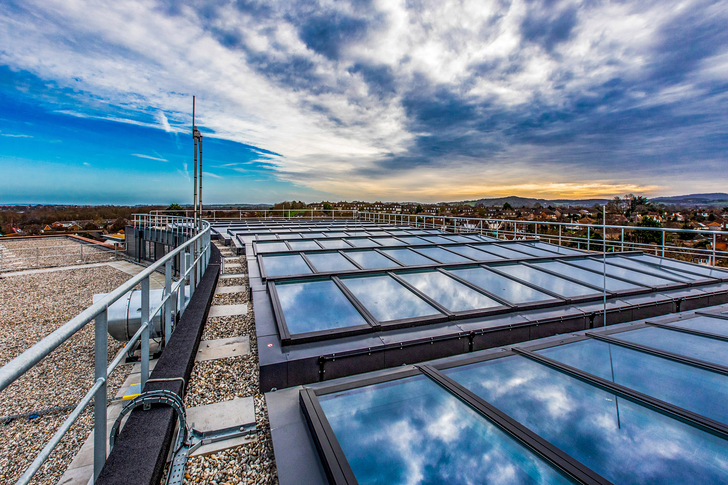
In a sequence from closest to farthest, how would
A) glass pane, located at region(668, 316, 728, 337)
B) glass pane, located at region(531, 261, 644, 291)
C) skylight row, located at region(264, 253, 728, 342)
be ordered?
1. glass pane, located at region(668, 316, 728, 337)
2. skylight row, located at region(264, 253, 728, 342)
3. glass pane, located at region(531, 261, 644, 291)

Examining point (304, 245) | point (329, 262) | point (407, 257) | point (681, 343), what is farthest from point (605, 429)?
point (304, 245)

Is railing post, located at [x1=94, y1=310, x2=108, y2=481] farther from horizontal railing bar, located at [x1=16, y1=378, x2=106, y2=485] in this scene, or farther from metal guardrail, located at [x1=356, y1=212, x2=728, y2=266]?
metal guardrail, located at [x1=356, y1=212, x2=728, y2=266]

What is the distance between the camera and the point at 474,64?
480 inches

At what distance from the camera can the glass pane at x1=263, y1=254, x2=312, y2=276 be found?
510 cm

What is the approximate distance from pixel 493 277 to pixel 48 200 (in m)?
73.0

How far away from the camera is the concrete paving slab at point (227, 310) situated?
16.6ft

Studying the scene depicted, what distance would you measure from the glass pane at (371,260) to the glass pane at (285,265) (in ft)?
3.38

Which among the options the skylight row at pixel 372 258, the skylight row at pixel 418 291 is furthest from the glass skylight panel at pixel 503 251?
the skylight row at pixel 418 291

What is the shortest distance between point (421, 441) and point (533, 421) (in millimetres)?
618

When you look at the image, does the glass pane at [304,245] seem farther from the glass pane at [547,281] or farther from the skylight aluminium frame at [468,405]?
the skylight aluminium frame at [468,405]

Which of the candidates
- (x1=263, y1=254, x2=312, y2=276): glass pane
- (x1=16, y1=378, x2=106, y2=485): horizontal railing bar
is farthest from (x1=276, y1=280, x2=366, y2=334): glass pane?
(x1=16, y1=378, x2=106, y2=485): horizontal railing bar

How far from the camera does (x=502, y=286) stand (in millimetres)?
4621

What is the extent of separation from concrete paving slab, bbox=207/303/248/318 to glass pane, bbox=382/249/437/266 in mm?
2934

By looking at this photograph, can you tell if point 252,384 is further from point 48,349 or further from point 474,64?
point 474,64
